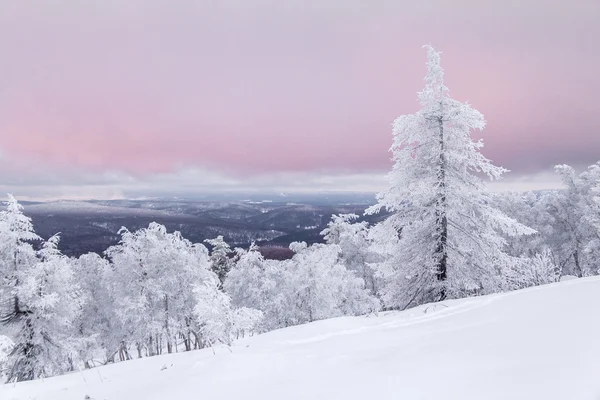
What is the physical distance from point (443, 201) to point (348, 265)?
884 inches

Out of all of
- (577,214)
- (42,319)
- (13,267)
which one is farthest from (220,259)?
(577,214)

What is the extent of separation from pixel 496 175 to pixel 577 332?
30.1 ft

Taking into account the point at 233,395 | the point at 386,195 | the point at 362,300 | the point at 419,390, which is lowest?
the point at 362,300

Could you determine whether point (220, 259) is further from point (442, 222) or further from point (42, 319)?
point (442, 222)

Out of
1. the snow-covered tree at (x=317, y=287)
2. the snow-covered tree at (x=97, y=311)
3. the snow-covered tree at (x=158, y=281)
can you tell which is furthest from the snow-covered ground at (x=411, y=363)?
the snow-covered tree at (x=97, y=311)

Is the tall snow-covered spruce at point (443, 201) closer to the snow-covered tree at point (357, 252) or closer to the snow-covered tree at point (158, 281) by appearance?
the snow-covered tree at point (158, 281)

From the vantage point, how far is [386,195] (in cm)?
1285

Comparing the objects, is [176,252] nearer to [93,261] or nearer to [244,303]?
[244,303]

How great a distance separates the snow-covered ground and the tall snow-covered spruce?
498cm

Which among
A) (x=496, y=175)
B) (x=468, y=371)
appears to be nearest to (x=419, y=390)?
(x=468, y=371)

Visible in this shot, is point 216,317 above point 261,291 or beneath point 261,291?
above

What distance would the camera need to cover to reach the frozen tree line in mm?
12211

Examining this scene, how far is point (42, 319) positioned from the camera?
61.1 ft

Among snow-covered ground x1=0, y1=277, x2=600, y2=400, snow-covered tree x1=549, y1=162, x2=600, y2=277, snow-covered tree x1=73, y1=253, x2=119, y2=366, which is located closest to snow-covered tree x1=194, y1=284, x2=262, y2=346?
snow-covered ground x1=0, y1=277, x2=600, y2=400
